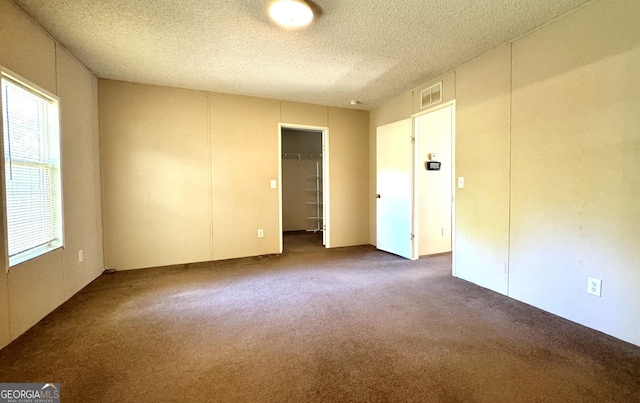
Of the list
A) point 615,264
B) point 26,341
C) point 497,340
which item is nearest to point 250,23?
point 26,341

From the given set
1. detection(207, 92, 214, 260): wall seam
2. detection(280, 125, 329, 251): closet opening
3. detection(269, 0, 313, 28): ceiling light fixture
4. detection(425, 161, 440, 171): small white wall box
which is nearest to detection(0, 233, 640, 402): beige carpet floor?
detection(207, 92, 214, 260): wall seam

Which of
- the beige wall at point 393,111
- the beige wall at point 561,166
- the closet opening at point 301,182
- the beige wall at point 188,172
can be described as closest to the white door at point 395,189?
the beige wall at point 393,111

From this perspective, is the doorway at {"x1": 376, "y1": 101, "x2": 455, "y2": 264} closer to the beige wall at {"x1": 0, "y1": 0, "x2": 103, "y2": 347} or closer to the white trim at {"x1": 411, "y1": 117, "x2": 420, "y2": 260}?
the white trim at {"x1": 411, "y1": 117, "x2": 420, "y2": 260}

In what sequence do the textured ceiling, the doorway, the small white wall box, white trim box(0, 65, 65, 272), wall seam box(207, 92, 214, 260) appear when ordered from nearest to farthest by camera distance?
white trim box(0, 65, 65, 272) < the textured ceiling < wall seam box(207, 92, 214, 260) < the doorway < the small white wall box

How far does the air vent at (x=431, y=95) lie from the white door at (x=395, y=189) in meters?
0.39

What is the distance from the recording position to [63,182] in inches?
109

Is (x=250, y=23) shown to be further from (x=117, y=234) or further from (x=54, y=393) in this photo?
(x=117, y=234)

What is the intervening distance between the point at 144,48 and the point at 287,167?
4.47m

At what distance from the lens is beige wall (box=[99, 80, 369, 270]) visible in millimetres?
3758

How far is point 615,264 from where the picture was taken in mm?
2041

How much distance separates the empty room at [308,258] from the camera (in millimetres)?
1755

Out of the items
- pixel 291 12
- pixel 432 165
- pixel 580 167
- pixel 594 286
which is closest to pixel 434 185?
pixel 432 165

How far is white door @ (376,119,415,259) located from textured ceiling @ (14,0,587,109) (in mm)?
955

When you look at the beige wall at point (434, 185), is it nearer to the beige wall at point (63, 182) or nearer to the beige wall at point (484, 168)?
the beige wall at point (484, 168)
